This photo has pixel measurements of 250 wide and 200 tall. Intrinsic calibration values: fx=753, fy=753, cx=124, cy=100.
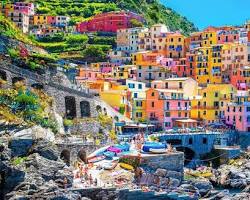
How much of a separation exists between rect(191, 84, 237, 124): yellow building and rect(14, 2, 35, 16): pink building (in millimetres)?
38276

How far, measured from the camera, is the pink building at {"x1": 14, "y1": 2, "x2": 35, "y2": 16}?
114006 mm

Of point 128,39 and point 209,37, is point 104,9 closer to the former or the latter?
point 128,39

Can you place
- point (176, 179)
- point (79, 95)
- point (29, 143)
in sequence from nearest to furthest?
point (29, 143) < point (176, 179) < point (79, 95)

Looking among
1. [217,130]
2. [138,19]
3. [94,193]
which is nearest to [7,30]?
[217,130]

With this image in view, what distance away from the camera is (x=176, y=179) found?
59000 millimetres

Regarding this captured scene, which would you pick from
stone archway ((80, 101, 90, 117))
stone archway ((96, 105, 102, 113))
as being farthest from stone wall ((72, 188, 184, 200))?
stone archway ((96, 105, 102, 113))

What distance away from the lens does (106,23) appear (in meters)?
115

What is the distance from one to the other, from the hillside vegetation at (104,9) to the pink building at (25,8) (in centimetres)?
305

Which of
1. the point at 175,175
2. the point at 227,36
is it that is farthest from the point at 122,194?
the point at 227,36

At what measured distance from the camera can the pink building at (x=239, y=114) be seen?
271 feet

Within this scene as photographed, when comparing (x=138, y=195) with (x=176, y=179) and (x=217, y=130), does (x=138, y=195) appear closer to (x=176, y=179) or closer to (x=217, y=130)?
(x=176, y=179)

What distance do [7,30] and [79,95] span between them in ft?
38.0

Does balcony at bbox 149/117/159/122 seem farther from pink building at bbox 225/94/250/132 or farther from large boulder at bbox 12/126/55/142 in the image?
large boulder at bbox 12/126/55/142

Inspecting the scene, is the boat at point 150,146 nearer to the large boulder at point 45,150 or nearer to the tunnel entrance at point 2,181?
the large boulder at point 45,150
